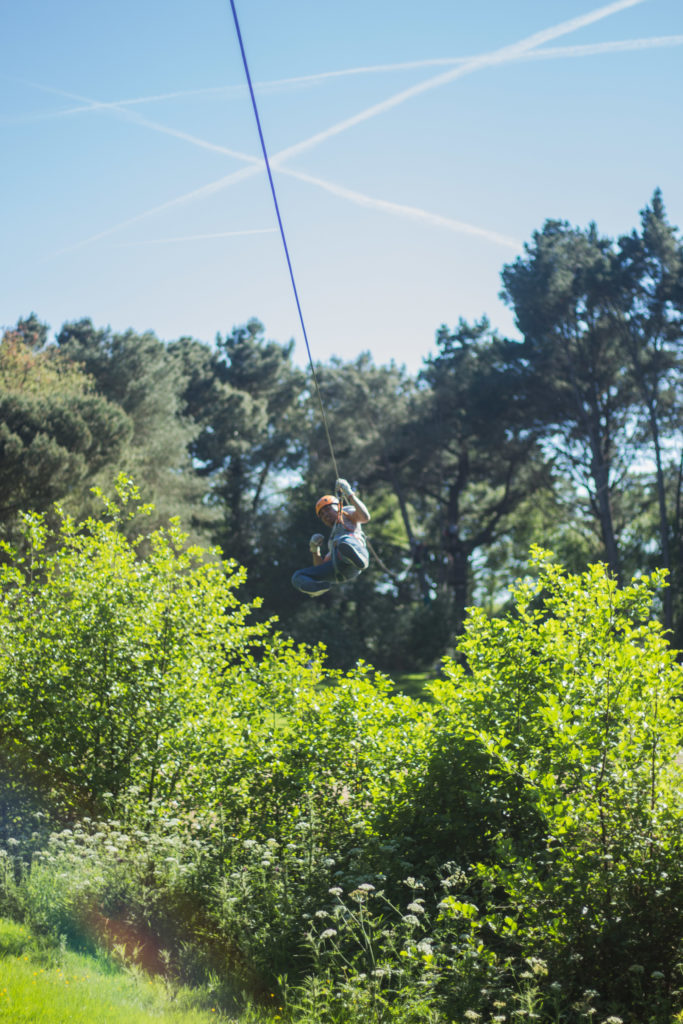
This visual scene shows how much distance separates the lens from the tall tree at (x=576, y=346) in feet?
96.1

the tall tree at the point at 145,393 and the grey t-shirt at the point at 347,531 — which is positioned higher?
the tall tree at the point at 145,393

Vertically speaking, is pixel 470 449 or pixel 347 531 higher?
pixel 470 449

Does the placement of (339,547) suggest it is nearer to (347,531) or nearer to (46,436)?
(347,531)

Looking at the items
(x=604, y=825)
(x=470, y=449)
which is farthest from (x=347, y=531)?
(x=470, y=449)

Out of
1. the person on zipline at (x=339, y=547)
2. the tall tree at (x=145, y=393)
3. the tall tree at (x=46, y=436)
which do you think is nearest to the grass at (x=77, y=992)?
the person on zipline at (x=339, y=547)

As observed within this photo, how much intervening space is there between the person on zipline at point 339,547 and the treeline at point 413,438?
1554 centimetres

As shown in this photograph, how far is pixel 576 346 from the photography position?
30219mm

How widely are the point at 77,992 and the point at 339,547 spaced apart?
14.2 ft

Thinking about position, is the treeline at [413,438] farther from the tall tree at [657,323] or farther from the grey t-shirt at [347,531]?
the grey t-shirt at [347,531]

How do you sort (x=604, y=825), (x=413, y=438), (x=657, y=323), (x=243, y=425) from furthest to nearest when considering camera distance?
(x=243, y=425), (x=413, y=438), (x=657, y=323), (x=604, y=825)

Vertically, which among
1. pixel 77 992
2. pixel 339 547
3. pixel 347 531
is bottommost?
pixel 77 992

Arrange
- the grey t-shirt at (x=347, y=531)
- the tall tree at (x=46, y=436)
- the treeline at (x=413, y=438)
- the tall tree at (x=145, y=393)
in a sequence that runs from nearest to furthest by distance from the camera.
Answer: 1. the grey t-shirt at (x=347, y=531)
2. the tall tree at (x=46, y=436)
3. the treeline at (x=413, y=438)
4. the tall tree at (x=145, y=393)

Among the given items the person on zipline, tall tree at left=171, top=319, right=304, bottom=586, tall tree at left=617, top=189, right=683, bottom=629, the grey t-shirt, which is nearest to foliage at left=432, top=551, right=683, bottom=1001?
the person on zipline

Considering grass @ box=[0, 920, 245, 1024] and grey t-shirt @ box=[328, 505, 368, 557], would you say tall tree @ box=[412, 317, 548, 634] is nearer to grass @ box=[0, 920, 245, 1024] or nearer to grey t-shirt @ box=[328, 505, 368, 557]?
grey t-shirt @ box=[328, 505, 368, 557]
